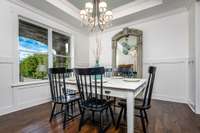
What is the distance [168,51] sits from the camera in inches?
131

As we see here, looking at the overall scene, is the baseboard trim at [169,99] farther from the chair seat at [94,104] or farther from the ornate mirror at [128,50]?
the chair seat at [94,104]

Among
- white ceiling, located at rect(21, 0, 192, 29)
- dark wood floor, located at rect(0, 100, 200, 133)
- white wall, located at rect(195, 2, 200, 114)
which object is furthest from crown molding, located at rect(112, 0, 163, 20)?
dark wood floor, located at rect(0, 100, 200, 133)

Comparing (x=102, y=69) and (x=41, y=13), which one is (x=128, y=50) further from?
(x=41, y=13)

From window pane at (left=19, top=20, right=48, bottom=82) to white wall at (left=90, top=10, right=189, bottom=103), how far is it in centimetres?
312

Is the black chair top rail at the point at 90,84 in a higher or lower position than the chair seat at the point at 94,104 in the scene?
higher

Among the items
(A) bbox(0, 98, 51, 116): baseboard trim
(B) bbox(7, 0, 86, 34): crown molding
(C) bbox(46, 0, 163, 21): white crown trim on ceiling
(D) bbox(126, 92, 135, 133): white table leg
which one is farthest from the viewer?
(C) bbox(46, 0, 163, 21): white crown trim on ceiling

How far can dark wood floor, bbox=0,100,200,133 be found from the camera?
176 centimetres

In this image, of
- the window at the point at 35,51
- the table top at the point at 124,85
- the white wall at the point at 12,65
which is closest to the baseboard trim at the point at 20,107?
the white wall at the point at 12,65

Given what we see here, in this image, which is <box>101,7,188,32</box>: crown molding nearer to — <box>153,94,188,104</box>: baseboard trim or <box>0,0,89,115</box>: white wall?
<box>153,94,188,104</box>: baseboard trim

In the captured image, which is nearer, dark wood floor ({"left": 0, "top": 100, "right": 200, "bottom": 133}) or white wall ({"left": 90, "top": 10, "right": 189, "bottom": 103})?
dark wood floor ({"left": 0, "top": 100, "right": 200, "bottom": 133})

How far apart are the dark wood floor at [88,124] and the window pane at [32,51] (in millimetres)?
1012

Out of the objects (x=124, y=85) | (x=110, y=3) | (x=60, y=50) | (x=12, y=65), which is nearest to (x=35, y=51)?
(x=12, y=65)

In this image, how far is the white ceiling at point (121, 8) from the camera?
287cm

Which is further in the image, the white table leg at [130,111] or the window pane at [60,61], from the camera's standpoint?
the window pane at [60,61]
